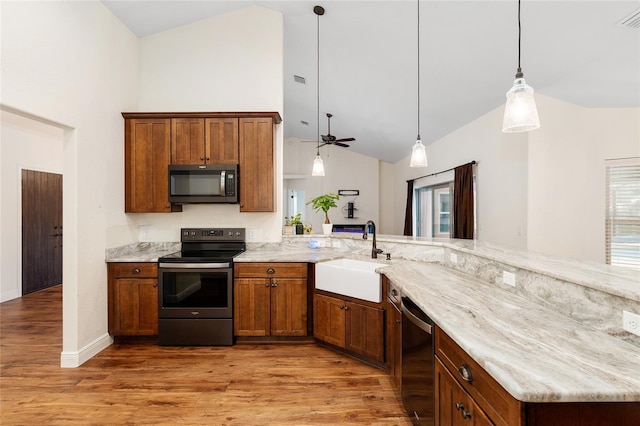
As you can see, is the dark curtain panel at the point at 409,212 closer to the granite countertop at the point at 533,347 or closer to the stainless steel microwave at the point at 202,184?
the stainless steel microwave at the point at 202,184

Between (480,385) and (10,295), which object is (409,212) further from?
(10,295)

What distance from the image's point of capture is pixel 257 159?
3.38m

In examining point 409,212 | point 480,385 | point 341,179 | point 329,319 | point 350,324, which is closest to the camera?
point 480,385

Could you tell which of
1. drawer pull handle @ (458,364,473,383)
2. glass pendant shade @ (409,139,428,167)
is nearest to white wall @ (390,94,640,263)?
glass pendant shade @ (409,139,428,167)

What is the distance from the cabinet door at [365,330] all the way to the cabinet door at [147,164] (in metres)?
2.26

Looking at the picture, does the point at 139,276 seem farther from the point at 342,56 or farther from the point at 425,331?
the point at 342,56

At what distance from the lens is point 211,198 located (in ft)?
10.9

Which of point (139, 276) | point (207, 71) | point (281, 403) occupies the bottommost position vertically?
point (281, 403)

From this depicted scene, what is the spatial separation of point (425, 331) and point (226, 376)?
1717mm

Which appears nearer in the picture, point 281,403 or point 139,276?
point 281,403

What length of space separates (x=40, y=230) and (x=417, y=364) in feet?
20.8

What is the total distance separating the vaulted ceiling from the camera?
2678 mm

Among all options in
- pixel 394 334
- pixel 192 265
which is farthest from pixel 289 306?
pixel 394 334

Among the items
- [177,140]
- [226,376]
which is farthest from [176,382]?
[177,140]
